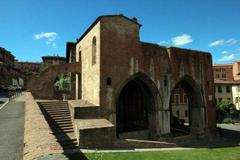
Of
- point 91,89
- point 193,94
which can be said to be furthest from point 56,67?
point 193,94

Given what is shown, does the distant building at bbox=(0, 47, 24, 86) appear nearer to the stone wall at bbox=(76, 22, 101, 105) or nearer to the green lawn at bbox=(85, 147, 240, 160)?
the stone wall at bbox=(76, 22, 101, 105)

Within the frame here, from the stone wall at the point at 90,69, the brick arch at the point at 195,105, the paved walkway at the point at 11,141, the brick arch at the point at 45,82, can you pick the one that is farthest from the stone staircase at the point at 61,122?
the brick arch at the point at 195,105

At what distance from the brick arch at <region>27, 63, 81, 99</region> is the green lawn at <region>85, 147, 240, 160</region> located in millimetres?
12486

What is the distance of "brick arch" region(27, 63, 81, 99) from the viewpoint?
24.0 metres

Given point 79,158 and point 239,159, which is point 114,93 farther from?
point 239,159

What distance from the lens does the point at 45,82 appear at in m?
24.3

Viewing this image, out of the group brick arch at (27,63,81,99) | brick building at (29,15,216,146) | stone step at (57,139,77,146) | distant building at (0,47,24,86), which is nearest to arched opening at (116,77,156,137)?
brick building at (29,15,216,146)

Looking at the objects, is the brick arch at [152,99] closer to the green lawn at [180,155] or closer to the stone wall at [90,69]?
the stone wall at [90,69]

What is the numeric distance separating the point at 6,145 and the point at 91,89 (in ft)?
45.5

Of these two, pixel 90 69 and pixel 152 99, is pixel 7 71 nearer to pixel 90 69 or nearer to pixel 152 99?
pixel 90 69

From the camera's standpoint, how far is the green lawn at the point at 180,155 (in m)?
14.8

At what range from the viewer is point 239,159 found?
1756cm

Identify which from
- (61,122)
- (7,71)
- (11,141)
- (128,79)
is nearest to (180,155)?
(128,79)

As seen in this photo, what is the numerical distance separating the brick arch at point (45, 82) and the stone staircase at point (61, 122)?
15.3 feet
